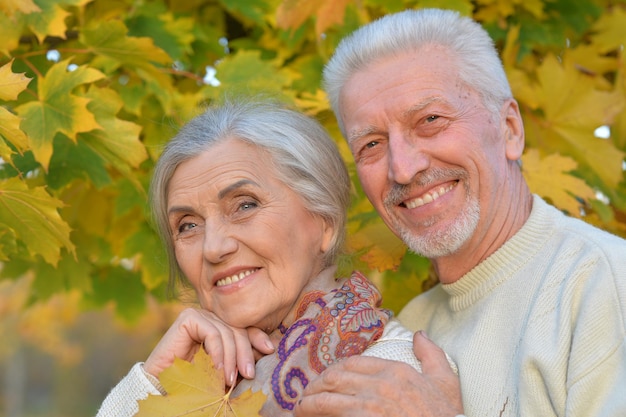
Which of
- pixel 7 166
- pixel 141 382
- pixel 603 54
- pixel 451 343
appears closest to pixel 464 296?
pixel 451 343

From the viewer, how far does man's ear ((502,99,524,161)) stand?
2.52m

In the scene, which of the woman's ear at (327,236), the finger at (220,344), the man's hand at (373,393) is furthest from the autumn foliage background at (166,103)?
the man's hand at (373,393)

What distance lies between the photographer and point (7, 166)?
2787 millimetres

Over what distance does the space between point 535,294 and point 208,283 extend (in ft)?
2.92

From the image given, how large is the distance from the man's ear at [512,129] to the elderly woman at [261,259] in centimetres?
54

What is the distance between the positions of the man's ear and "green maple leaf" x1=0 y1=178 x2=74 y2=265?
1358mm

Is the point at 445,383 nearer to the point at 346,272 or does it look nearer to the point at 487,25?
the point at 346,272

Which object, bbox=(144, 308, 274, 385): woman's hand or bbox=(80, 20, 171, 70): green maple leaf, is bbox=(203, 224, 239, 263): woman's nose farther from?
bbox=(80, 20, 171, 70): green maple leaf

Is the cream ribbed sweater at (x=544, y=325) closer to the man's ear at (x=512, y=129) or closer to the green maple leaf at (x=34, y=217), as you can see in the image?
the man's ear at (x=512, y=129)

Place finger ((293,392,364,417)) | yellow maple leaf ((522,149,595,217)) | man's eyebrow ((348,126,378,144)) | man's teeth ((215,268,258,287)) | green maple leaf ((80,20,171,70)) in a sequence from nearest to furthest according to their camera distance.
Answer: finger ((293,392,364,417)) < man's teeth ((215,268,258,287)) < man's eyebrow ((348,126,378,144)) < green maple leaf ((80,20,171,70)) < yellow maple leaf ((522,149,595,217))

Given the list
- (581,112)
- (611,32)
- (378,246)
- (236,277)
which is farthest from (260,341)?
(611,32)

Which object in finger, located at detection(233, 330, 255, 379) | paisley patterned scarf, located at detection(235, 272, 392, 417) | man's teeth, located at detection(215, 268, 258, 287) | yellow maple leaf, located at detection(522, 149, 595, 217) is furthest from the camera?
yellow maple leaf, located at detection(522, 149, 595, 217)

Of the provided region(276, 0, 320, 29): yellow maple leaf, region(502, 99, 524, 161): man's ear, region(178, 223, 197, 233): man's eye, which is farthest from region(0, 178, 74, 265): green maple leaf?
region(502, 99, 524, 161): man's ear

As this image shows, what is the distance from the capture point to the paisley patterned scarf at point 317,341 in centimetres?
200
